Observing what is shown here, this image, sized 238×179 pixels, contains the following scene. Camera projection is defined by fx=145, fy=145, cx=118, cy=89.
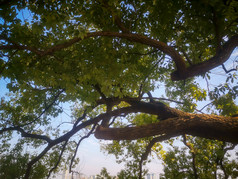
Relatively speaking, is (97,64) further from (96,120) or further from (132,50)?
(96,120)

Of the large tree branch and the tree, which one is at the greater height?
the tree

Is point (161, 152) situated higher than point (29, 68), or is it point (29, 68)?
Answer: point (29, 68)

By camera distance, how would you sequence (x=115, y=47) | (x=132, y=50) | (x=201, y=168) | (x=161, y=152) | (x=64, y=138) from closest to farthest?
(x=115, y=47) → (x=132, y=50) → (x=64, y=138) → (x=201, y=168) → (x=161, y=152)

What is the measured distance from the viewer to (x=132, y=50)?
478 cm

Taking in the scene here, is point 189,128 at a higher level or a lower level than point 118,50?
lower

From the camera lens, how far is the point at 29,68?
4156mm

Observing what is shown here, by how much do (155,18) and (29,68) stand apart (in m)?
3.85

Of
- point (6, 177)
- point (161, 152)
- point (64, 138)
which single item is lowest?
point (6, 177)

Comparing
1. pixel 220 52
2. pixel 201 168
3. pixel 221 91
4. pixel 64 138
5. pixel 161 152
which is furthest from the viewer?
pixel 161 152

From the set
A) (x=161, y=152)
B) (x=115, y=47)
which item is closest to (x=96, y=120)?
(x=115, y=47)

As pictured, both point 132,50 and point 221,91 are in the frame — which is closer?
point 221,91

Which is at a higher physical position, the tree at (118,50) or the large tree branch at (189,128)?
the tree at (118,50)

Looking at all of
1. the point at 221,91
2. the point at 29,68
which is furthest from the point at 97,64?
the point at 221,91

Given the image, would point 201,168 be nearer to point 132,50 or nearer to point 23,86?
point 132,50
